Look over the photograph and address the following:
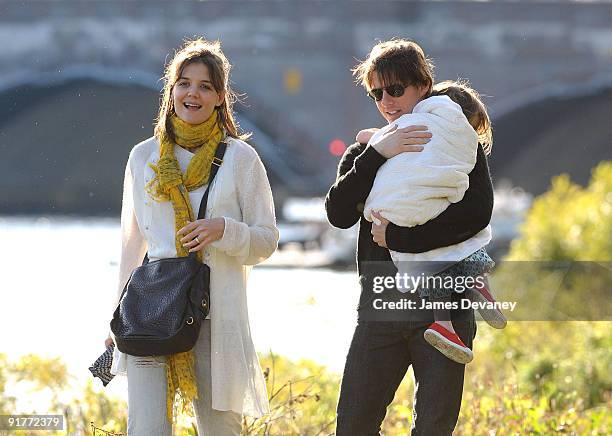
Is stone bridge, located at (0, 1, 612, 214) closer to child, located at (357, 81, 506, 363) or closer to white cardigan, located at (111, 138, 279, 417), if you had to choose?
white cardigan, located at (111, 138, 279, 417)

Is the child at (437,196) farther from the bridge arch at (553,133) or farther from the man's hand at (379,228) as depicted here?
the bridge arch at (553,133)

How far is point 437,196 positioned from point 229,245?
560mm

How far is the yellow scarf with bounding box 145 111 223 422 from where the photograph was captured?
318 centimetres

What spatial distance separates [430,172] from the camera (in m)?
3.01

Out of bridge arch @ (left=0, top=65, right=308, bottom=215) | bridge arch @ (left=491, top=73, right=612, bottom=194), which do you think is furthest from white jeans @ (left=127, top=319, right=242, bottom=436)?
bridge arch @ (left=491, top=73, right=612, bottom=194)

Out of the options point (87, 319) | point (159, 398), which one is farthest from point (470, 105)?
point (87, 319)

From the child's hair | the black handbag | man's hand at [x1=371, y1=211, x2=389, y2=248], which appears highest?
the child's hair

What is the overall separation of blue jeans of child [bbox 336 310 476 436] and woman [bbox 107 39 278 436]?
0.30m

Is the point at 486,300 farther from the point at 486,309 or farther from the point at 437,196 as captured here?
the point at 437,196

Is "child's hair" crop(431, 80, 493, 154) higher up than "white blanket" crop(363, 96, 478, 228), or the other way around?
"child's hair" crop(431, 80, 493, 154)

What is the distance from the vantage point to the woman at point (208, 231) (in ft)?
10.4

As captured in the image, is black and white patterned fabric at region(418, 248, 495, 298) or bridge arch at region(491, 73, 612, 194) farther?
bridge arch at region(491, 73, 612, 194)

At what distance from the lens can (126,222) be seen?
11.1 feet

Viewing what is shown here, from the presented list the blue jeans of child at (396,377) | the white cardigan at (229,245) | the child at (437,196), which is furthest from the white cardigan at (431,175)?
the white cardigan at (229,245)
